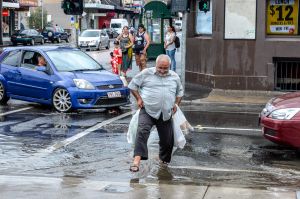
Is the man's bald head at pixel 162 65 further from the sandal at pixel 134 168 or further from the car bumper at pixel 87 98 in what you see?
the car bumper at pixel 87 98

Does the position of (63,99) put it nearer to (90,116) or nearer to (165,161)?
(90,116)

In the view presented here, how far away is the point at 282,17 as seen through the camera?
56.8ft

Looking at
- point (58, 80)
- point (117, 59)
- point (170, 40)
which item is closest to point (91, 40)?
point (170, 40)

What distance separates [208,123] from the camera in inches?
489


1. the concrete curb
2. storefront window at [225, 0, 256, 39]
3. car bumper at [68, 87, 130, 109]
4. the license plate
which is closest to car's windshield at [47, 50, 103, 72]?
car bumper at [68, 87, 130, 109]

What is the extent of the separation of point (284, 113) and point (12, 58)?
27.2 feet

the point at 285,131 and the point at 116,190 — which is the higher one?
the point at 285,131

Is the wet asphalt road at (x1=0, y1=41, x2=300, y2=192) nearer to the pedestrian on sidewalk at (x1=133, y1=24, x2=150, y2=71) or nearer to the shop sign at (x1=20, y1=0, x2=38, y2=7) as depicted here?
the pedestrian on sidewalk at (x1=133, y1=24, x2=150, y2=71)

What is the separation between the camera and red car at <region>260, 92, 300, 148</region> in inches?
346

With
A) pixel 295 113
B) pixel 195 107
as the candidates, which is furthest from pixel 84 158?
pixel 195 107

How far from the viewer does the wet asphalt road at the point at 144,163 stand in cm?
769

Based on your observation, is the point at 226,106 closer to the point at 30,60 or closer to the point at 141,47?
the point at 30,60

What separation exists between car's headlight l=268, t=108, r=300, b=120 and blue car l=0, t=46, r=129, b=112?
5339mm

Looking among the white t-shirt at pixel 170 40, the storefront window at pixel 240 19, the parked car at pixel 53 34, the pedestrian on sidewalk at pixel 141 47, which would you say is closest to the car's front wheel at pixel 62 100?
the storefront window at pixel 240 19
